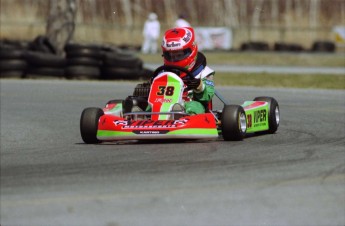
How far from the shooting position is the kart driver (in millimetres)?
9289

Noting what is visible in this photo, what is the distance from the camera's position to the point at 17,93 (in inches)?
602

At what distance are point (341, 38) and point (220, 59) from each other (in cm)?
1020

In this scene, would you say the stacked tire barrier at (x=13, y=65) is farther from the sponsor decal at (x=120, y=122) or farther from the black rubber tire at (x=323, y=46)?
the black rubber tire at (x=323, y=46)

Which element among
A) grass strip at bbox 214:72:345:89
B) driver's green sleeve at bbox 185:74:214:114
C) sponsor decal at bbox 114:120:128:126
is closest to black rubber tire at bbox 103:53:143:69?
grass strip at bbox 214:72:345:89

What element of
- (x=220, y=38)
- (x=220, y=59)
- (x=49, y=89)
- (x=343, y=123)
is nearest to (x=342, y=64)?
(x=220, y=59)

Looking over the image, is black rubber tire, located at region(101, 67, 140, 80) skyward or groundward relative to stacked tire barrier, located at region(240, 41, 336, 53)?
skyward

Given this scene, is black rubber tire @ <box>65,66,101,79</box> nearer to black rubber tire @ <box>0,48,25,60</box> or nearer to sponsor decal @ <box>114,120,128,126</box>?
black rubber tire @ <box>0,48,25,60</box>

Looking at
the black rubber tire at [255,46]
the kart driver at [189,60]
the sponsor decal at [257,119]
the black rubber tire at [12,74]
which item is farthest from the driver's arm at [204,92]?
the black rubber tire at [255,46]

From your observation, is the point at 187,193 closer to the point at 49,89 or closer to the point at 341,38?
the point at 49,89

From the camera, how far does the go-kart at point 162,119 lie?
27.9 feet

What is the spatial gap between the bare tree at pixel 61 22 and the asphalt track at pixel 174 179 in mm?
10415

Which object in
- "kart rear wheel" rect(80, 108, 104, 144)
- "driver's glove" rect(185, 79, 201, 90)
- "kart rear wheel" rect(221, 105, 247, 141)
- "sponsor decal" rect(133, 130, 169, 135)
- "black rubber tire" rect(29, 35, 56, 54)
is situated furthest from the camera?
"black rubber tire" rect(29, 35, 56, 54)

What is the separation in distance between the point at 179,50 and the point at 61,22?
11972mm

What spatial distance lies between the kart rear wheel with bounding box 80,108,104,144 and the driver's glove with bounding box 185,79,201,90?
3.08ft
